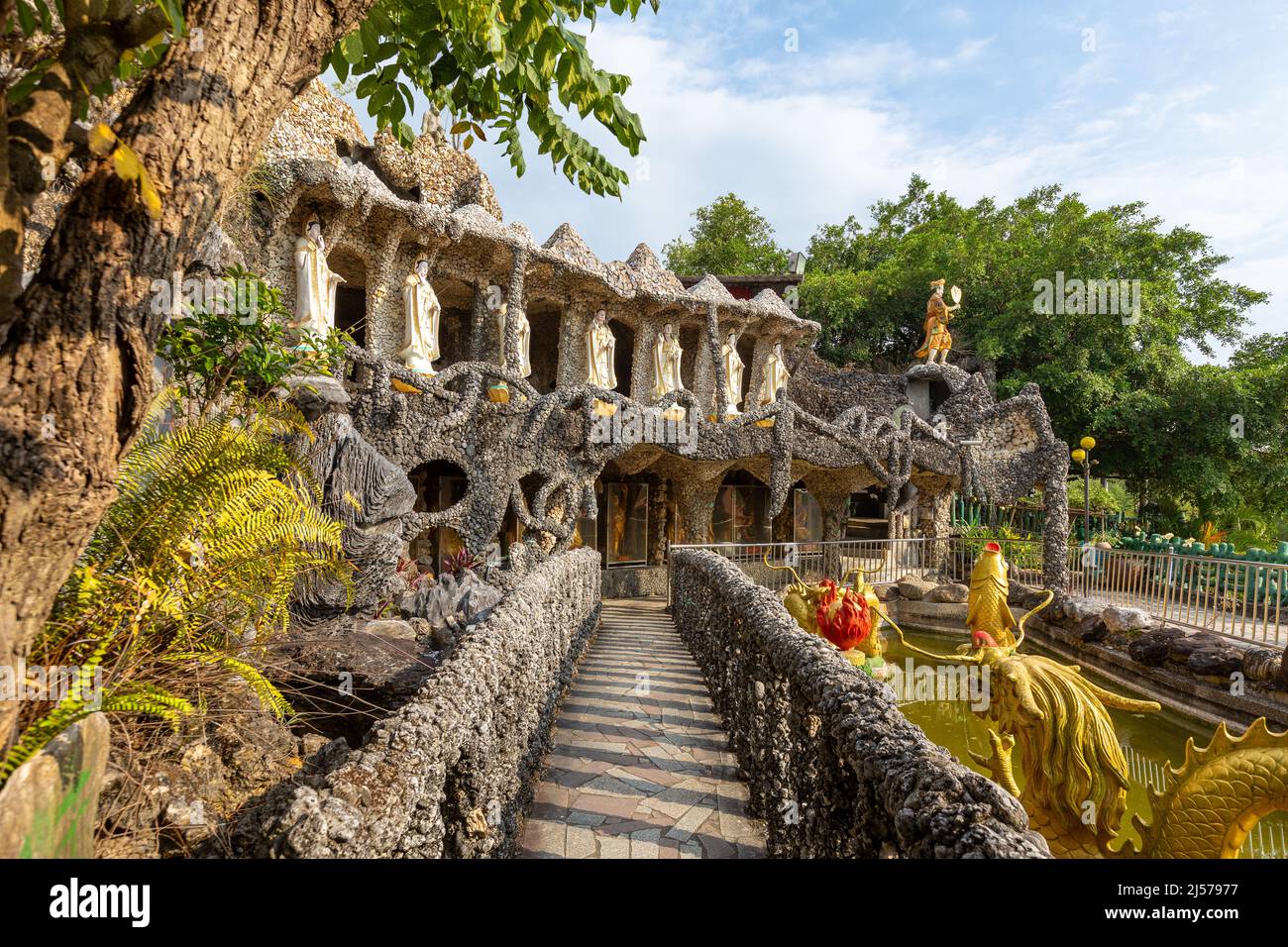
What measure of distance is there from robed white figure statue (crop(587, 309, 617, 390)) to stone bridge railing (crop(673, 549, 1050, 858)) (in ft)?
35.0

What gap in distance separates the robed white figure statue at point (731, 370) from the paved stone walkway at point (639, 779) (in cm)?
1203

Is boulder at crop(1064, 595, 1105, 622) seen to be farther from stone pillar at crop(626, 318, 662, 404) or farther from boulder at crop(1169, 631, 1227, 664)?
stone pillar at crop(626, 318, 662, 404)

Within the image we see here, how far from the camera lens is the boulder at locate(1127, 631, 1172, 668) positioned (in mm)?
7914

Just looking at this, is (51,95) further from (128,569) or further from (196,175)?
(128,569)

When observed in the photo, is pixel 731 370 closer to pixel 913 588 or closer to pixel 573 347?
pixel 573 347

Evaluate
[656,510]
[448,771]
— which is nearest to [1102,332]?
[656,510]

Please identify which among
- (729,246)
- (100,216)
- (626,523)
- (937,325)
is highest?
(729,246)

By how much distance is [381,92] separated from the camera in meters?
3.13

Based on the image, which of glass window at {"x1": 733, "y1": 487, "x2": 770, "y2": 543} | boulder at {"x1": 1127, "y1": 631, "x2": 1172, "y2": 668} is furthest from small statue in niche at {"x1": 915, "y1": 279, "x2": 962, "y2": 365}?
boulder at {"x1": 1127, "y1": 631, "x2": 1172, "y2": 668}

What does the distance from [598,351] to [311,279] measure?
6553mm

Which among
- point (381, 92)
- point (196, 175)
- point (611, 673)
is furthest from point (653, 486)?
point (196, 175)

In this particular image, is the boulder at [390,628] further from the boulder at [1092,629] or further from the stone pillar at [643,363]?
the stone pillar at [643,363]

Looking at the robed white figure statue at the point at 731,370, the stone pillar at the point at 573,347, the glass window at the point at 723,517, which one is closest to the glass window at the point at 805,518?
the glass window at the point at 723,517

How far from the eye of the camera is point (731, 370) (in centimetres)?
1803
